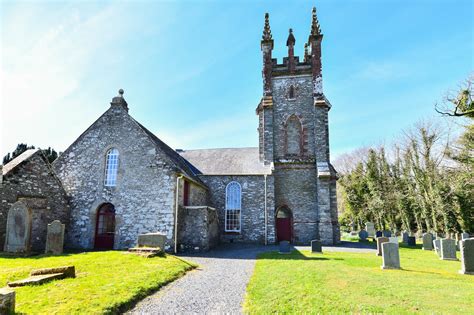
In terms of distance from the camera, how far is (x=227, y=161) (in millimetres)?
25328

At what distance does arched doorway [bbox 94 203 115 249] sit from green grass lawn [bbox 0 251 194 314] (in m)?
6.95

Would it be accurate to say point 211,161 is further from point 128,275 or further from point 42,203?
point 128,275

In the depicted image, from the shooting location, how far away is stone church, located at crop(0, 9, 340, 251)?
670 inches

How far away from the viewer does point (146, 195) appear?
56.1 feet

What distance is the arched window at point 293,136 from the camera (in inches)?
958

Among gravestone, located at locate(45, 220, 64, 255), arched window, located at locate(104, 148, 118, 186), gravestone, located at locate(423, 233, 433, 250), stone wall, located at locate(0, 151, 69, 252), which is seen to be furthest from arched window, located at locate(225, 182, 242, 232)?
gravestone, located at locate(423, 233, 433, 250)

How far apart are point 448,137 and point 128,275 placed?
2931cm

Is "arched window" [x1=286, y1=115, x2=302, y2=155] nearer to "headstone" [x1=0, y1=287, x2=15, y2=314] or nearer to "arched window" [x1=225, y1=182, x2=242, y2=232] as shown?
"arched window" [x1=225, y1=182, x2=242, y2=232]

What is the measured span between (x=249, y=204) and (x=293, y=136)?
22.8ft

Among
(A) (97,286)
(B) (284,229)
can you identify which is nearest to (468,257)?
(A) (97,286)

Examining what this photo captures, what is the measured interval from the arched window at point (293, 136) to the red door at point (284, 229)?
18.4 ft

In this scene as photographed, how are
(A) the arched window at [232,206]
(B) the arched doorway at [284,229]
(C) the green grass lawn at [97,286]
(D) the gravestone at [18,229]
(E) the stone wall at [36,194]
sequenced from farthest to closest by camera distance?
(B) the arched doorway at [284,229] < (A) the arched window at [232,206] < (E) the stone wall at [36,194] < (D) the gravestone at [18,229] < (C) the green grass lawn at [97,286]

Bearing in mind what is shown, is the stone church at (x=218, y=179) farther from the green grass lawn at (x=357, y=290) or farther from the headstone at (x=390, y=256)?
the headstone at (x=390, y=256)

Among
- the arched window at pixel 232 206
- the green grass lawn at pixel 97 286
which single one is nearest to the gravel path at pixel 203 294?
the green grass lawn at pixel 97 286
